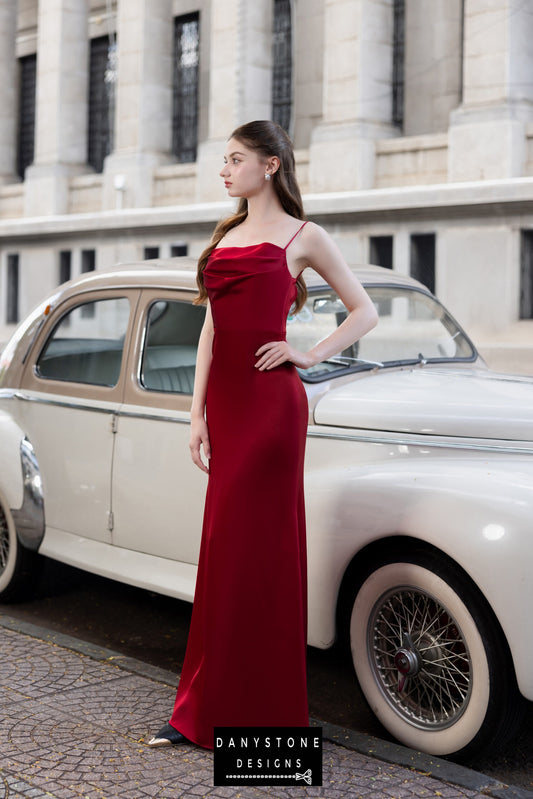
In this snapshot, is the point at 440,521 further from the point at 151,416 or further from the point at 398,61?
the point at 398,61

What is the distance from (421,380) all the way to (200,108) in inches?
821

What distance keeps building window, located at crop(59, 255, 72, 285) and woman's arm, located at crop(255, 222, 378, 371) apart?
68.0 ft

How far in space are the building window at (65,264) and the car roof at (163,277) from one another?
18.5 metres

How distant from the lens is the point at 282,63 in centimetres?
2303

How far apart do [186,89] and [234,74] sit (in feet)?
15.5

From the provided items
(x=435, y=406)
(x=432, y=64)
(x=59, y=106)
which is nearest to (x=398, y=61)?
(x=432, y=64)

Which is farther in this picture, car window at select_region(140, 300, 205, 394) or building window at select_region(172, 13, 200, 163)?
building window at select_region(172, 13, 200, 163)

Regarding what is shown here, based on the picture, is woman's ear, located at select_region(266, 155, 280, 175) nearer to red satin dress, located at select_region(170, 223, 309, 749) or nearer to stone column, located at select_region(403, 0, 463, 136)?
red satin dress, located at select_region(170, 223, 309, 749)

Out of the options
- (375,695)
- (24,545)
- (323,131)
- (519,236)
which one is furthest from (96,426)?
(323,131)

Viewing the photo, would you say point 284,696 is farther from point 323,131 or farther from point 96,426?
point 323,131

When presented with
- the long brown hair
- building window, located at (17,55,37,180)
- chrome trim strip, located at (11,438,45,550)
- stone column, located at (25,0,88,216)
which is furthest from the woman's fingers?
building window, located at (17,55,37,180)

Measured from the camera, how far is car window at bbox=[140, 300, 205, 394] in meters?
4.99

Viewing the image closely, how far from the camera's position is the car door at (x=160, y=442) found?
182 inches

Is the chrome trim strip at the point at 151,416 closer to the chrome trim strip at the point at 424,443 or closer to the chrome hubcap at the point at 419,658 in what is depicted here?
the chrome trim strip at the point at 424,443
